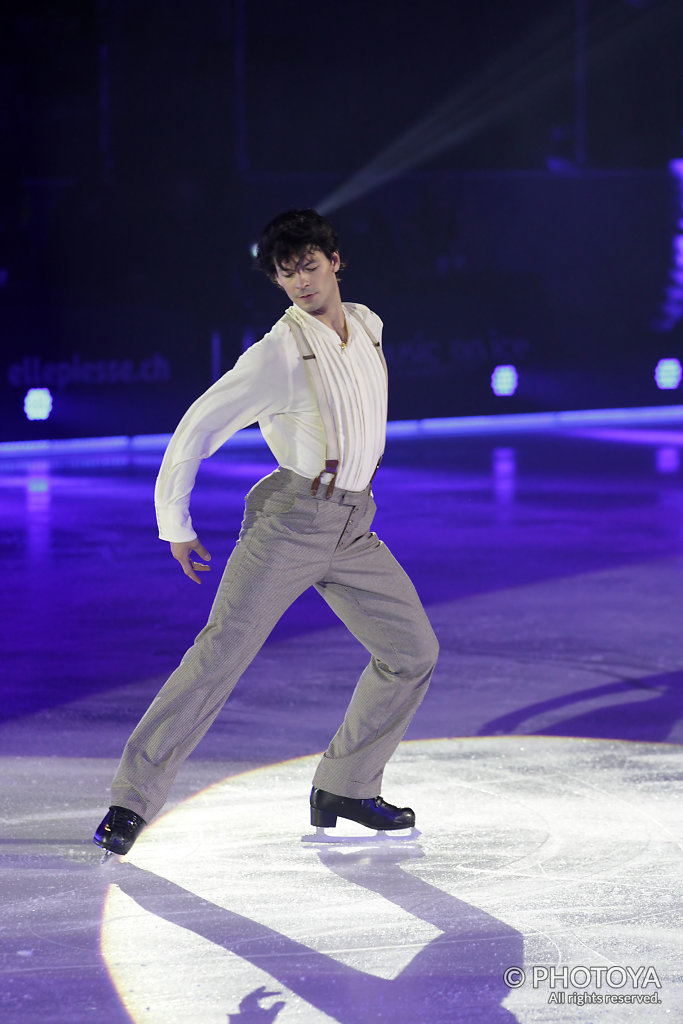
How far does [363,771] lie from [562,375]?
15.8m

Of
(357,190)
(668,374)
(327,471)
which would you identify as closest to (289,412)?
(327,471)

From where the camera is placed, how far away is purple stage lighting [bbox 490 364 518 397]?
61.5 ft

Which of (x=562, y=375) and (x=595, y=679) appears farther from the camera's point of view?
(x=562, y=375)

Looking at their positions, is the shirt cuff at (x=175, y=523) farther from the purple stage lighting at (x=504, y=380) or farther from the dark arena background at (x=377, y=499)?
the purple stage lighting at (x=504, y=380)

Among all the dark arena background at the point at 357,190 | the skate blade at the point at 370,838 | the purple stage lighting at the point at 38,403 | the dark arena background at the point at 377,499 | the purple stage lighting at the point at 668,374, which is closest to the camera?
the dark arena background at the point at 377,499

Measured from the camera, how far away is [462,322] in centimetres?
1823

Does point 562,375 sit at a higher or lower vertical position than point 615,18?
lower

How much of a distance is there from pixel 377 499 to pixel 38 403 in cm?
595

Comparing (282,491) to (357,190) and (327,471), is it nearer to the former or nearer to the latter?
(327,471)

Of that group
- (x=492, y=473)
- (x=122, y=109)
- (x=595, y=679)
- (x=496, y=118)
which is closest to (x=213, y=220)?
(x=122, y=109)

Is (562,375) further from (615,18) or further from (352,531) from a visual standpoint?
(352,531)

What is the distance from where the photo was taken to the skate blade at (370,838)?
386cm

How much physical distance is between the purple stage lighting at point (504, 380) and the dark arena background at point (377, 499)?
0.06 m

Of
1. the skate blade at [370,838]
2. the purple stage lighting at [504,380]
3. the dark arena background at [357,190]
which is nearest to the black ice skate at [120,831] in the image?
the skate blade at [370,838]
